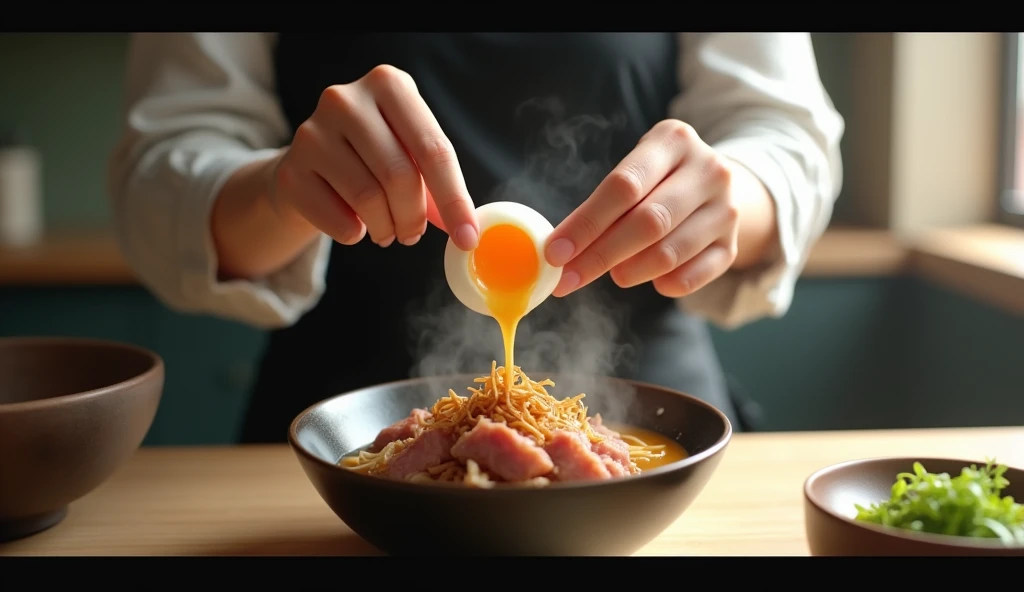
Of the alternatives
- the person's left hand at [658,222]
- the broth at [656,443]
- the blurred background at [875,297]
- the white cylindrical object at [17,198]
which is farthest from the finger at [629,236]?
the white cylindrical object at [17,198]

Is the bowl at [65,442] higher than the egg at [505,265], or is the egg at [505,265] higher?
the egg at [505,265]

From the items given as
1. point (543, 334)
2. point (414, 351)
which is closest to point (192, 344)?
point (414, 351)

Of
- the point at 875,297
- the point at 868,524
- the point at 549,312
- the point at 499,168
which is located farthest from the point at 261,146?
the point at 875,297

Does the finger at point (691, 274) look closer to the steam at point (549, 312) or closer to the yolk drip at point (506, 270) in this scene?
the yolk drip at point (506, 270)

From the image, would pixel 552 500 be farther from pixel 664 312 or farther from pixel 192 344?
pixel 192 344

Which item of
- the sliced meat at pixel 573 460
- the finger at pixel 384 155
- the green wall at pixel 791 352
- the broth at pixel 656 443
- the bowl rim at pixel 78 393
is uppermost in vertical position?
the finger at pixel 384 155

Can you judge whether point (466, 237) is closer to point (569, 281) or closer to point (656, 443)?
point (569, 281)

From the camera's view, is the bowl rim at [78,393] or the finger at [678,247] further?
the finger at [678,247]
